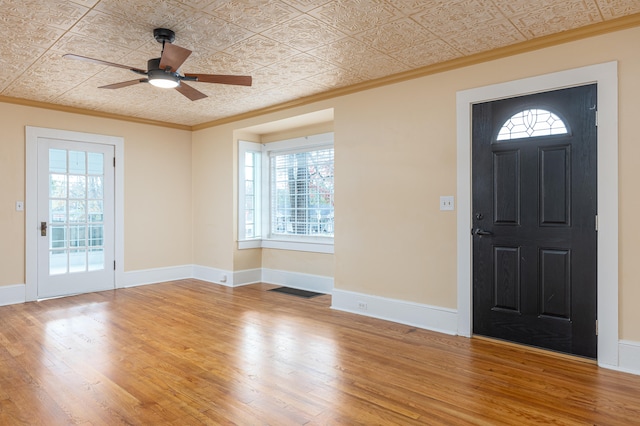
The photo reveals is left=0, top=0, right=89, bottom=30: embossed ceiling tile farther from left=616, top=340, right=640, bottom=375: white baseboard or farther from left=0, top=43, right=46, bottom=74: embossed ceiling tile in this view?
left=616, top=340, right=640, bottom=375: white baseboard

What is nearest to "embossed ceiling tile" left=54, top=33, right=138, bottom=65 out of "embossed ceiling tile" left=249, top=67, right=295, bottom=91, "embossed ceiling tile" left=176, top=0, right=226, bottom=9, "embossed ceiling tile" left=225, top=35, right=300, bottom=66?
"embossed ceiling tile" left=225, top=35, right=300, bottom=66

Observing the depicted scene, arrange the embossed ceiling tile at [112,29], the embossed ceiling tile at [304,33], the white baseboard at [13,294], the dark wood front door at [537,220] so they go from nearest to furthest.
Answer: the embossed ceiling tile at [112,29]
the embossed ceiling tile at [304,33]
the dark wood front door at [537,220]
the white baseboard at [13,294]

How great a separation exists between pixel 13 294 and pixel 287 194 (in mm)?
3757

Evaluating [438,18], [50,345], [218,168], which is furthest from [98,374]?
[218,168]

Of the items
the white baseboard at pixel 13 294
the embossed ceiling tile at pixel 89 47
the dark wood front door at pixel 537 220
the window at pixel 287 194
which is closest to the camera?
the dark wood front door at pixel 537 220

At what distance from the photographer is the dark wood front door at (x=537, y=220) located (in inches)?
120

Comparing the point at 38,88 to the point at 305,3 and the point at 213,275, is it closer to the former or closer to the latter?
the point at 213,275

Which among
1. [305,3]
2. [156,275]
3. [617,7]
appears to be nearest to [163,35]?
[305,3]

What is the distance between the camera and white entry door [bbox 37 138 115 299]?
206 inches

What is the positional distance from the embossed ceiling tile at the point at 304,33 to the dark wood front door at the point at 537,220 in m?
1.48

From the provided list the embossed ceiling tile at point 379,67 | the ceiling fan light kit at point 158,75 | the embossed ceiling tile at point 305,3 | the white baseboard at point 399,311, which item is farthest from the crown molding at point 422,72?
the white baseboard at point 399,311

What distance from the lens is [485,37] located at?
3176 mm

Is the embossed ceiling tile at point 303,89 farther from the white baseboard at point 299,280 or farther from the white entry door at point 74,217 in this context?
the white entry door at point 74,217

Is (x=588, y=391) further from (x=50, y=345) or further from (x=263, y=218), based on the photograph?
(x=263, y=218)
